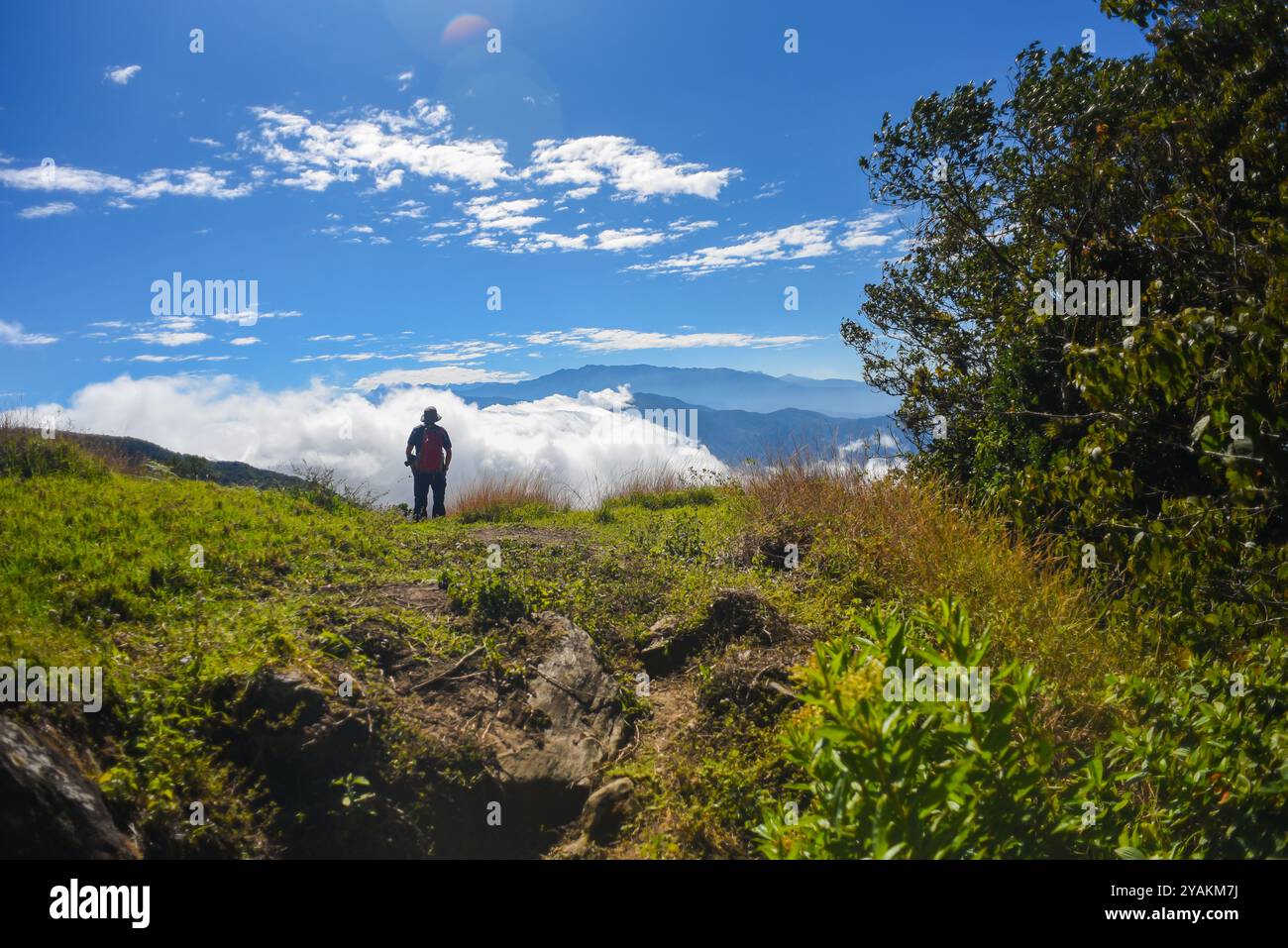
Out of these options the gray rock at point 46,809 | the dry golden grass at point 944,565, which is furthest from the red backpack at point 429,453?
the gray rock at point 46,809

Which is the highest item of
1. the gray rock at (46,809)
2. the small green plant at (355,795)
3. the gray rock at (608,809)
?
the gray rock at (46,809)

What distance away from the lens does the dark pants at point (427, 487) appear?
39.0 feet

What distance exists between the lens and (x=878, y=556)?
621 centimetres

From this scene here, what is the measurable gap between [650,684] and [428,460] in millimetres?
7688

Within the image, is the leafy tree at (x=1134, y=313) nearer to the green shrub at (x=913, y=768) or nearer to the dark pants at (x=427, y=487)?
the green shrub at (x=913, y=768)

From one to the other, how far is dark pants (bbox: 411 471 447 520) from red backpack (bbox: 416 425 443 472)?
10 centimetres

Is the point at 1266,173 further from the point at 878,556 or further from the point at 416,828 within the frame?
the point at 416,828

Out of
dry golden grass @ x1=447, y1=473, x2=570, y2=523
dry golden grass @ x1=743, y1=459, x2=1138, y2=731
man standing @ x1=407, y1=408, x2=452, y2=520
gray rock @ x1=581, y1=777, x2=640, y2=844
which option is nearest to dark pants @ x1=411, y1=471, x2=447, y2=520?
man standing @ x1=407, y1=408, x2=452, y2=520

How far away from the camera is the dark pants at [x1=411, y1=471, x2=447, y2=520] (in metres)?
11.9

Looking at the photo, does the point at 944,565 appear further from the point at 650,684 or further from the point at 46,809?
the point at 46,809

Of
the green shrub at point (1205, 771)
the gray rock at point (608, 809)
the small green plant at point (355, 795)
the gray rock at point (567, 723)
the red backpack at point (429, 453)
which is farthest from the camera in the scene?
the red backpack at point (429, 453)

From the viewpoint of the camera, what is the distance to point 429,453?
466 inches

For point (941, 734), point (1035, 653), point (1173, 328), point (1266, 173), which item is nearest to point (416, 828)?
point (941, 734)
